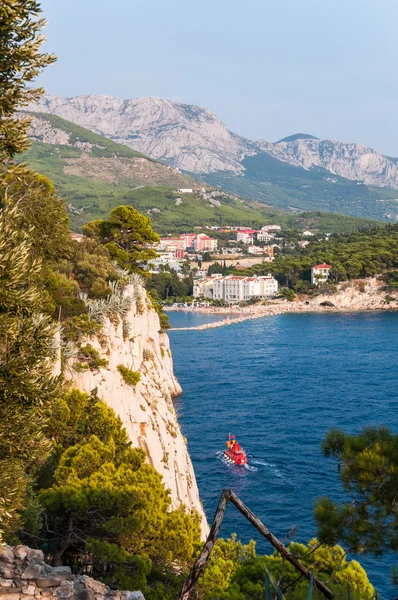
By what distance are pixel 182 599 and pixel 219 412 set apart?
34258 mm

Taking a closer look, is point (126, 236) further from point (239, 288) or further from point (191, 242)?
point (191, 242)

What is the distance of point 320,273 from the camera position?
10600 cm

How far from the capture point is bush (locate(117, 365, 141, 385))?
2033 cm

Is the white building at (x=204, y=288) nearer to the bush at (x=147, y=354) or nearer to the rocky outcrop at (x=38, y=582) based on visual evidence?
the bush at (x=147, y=354)

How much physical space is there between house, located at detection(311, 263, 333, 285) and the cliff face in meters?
82.4

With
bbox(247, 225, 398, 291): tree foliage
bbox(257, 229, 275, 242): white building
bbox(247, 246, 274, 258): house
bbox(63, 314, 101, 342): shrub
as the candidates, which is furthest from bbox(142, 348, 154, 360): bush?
bbox(257, 229, 275, 242): white building

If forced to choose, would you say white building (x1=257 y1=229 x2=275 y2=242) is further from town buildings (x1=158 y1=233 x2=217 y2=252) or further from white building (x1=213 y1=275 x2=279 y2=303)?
white building (x1=213 y1=275 x2=279 y2=303)

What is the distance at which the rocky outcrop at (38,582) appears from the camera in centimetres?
677

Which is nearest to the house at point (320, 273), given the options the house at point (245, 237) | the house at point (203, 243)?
the house at point (203, 243)

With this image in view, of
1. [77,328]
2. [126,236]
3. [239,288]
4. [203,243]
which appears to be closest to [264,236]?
[203,243]

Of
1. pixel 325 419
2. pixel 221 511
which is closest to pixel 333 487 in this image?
pixel 325 419

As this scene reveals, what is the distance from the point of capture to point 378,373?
161ft

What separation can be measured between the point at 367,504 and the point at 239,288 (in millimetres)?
101763

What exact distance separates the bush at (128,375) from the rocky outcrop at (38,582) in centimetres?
1281
